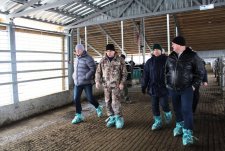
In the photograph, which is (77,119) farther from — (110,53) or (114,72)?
(110,53)

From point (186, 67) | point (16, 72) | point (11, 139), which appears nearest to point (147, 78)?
point (186, 67)

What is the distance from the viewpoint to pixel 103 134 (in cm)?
475

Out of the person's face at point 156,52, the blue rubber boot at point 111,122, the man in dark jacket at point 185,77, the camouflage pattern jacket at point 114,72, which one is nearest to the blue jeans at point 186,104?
the man in dark jacket at point 185,77

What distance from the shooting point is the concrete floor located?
13.3ft

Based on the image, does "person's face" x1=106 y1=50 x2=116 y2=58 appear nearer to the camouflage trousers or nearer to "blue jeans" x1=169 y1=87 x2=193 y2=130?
the camouflage trousers

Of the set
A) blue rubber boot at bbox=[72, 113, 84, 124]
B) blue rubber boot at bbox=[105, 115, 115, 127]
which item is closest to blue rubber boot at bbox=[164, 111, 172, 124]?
blue rubber boot at bbox=[105, 115, 115, 127]

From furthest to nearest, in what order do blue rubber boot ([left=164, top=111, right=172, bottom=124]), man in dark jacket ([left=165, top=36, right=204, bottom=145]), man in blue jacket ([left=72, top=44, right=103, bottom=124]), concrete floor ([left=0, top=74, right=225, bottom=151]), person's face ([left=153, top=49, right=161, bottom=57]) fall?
man in blue jacket ([left=72, top=44, right=103, bottom=124]), blue rubber boot ([left=164, top=111, right=172, bottom=124]), person's face ([left=153, top=49, right=161, bottom=57]), concrete floor ([left=0, top=74, right=225, bottom=151]), man in dark jacket ([left=165, top=36, right=204, bottom=145])

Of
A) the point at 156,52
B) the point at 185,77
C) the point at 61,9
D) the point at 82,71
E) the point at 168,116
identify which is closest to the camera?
the point at 185,77

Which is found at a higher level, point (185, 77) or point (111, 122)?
point (185, 77)

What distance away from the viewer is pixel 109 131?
4.94 m

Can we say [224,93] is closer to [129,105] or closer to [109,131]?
[129,105]

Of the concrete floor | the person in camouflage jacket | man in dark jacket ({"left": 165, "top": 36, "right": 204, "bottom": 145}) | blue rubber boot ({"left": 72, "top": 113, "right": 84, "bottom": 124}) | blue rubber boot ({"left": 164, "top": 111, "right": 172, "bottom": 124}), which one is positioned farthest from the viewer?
blue rubber boot ({"left": 72, "top": 113, "right": 84, "bottom": 124})

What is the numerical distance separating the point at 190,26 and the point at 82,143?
11.9m

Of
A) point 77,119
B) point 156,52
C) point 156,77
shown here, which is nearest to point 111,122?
point 77,119
